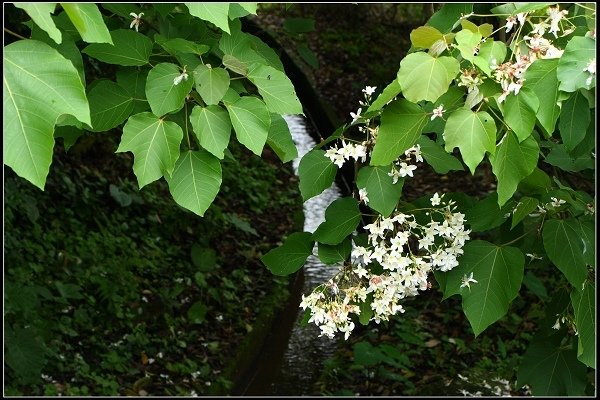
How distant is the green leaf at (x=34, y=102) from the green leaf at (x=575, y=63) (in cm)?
97

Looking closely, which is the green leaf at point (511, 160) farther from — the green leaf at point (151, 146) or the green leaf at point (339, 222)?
the green leaf at point (151, 146)

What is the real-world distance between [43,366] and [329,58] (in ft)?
25.4

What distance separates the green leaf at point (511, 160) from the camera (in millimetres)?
1724

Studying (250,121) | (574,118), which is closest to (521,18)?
(574,118)

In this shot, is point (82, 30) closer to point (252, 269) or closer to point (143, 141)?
point (143, 141)

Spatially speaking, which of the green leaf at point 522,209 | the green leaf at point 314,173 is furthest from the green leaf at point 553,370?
the green leaf at point 314,173

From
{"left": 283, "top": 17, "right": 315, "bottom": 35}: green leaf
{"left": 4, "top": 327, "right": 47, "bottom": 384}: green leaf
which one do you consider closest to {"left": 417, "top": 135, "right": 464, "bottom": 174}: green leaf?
{"left": 283, "top": 17, "right": 315, "bottom": 35}: green leaf

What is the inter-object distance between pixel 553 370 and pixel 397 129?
1355 millimetres

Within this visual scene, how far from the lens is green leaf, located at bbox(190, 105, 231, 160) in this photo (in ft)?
5.86

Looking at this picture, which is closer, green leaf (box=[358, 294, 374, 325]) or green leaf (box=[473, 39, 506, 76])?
green leaf (box=[473, 39, 506, 76])

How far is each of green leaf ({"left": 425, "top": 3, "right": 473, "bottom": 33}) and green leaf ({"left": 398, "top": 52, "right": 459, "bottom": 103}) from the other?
1.55 ft

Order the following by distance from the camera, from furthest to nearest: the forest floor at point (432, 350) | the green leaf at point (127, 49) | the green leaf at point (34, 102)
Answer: the forest floor at point (432, 350)
the green leaf at point (127, 49)
the green leaf at point (34, 102)

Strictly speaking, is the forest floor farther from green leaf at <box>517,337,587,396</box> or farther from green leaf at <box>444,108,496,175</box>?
green leaf at <box>444,108,496,175</box>

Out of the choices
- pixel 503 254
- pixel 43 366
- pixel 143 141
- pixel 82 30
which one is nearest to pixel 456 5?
pixel 503 254
